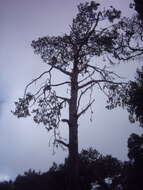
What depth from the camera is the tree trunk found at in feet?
44.3

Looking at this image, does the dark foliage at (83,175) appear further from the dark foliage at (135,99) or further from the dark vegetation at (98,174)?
the dark foliage at (135,99)

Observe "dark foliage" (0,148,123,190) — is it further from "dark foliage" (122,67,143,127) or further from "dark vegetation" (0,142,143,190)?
"dark foliage" (122,67,143,127)

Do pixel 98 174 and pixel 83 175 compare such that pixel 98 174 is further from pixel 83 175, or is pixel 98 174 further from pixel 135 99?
pixel 135 99

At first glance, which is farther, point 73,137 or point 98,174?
point 98,174

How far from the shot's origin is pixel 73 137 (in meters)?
14.5

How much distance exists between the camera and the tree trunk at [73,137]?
13498 millimetres

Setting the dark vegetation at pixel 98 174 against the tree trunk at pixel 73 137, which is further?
the dark vegetation at pixel 98 174

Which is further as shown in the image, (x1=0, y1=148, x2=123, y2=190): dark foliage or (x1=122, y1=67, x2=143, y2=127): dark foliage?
(x1=0, y1=148, x2=123, y2=190): dark foliage

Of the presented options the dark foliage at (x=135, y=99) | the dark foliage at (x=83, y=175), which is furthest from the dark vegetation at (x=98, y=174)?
the dark foliage at (x=135, y=99)

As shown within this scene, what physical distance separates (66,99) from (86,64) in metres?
2.47

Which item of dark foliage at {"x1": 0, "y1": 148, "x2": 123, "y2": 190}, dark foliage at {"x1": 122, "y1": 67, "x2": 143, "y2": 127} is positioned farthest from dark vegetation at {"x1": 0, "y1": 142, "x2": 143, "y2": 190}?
dark foliage at {"x1": 122, "y1": 67, "x2": 143, "y2": 127}

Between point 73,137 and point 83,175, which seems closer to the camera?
point 73,137

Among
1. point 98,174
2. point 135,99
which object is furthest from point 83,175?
point 135,99

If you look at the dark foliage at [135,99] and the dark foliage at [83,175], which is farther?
the dark foliage at [83,175]
